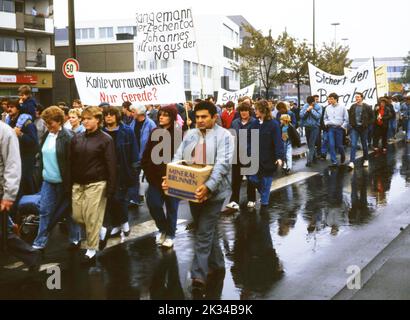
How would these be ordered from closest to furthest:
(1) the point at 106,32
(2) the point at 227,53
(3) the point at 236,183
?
1. (3) the point at 236,183
2. (1) the point at 106,32
3. (2) the point at 227,53

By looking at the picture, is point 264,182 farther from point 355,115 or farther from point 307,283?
point 355,115

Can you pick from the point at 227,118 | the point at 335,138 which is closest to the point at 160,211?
the point at 227,118

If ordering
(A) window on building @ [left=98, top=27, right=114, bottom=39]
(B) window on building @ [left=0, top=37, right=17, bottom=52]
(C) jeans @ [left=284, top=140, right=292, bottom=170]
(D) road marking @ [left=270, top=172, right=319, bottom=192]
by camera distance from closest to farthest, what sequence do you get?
1. (D) road marking @ [left=270, top=172, right=319, bottom=192]
2. (C) jeans @ [left=284, top=140, right=292, bottom=170]
3. (B) window on building @ [left=0, top=37, right=17, bottom=52]
4. (A) window on building @ [left=98, top=27, right=114, bottom=39]

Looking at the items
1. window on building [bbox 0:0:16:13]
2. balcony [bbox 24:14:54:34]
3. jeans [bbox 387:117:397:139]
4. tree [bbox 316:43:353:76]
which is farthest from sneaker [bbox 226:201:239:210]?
balcony [bbox 24:14:54:34]

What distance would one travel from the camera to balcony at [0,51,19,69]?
40.8 metres

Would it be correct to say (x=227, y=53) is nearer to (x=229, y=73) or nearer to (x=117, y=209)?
(x=229, y=73)

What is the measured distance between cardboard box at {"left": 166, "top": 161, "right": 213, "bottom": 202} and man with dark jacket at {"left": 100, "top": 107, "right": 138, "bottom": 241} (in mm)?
1860

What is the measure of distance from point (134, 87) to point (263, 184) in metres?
3.58

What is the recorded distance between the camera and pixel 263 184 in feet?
31.7

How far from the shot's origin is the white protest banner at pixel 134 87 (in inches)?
442

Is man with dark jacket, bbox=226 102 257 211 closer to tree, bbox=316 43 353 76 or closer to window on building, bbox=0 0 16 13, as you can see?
tree, bbox=316 43 353 76

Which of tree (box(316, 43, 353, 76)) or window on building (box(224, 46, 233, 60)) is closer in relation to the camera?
tree (box(316, 43, 353, 76))

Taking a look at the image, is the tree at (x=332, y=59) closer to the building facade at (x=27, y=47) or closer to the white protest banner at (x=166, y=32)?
the building facade at (x=27, y=47)

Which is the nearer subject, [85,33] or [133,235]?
[133,235]
